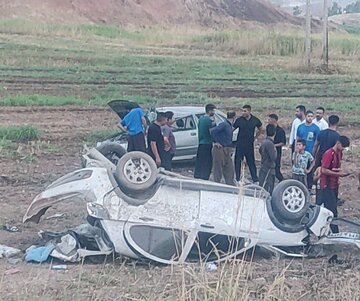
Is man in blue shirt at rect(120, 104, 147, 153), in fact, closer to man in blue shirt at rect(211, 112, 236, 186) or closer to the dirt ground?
man in blue shirt at rect(211, 112, 236, 186)

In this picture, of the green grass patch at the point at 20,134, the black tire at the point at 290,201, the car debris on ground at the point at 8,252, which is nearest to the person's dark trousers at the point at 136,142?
the green grass patch at the point at 20,134

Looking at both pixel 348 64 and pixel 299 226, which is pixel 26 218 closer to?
pixel 299 226

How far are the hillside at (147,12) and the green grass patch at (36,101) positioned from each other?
4167 centimetres

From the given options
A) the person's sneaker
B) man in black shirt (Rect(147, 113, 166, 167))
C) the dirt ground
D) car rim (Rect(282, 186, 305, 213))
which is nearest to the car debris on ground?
the dirt ground

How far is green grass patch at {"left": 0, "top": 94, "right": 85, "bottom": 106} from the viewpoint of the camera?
27016 millimetres

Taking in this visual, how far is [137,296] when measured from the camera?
8.45m

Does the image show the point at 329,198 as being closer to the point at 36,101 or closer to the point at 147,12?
the point at 36,101

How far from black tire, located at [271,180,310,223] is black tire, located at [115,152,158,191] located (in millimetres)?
1523

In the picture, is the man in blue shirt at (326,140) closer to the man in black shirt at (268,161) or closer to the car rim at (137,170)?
the man in black shirt at (268,161)

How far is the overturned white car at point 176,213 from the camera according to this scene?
1094 centimetres

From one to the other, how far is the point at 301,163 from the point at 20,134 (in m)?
8.29

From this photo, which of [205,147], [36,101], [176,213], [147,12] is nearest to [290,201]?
[176,213]

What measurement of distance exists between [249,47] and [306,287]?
46.1 meters

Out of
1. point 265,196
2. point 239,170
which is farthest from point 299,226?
point 239,170
